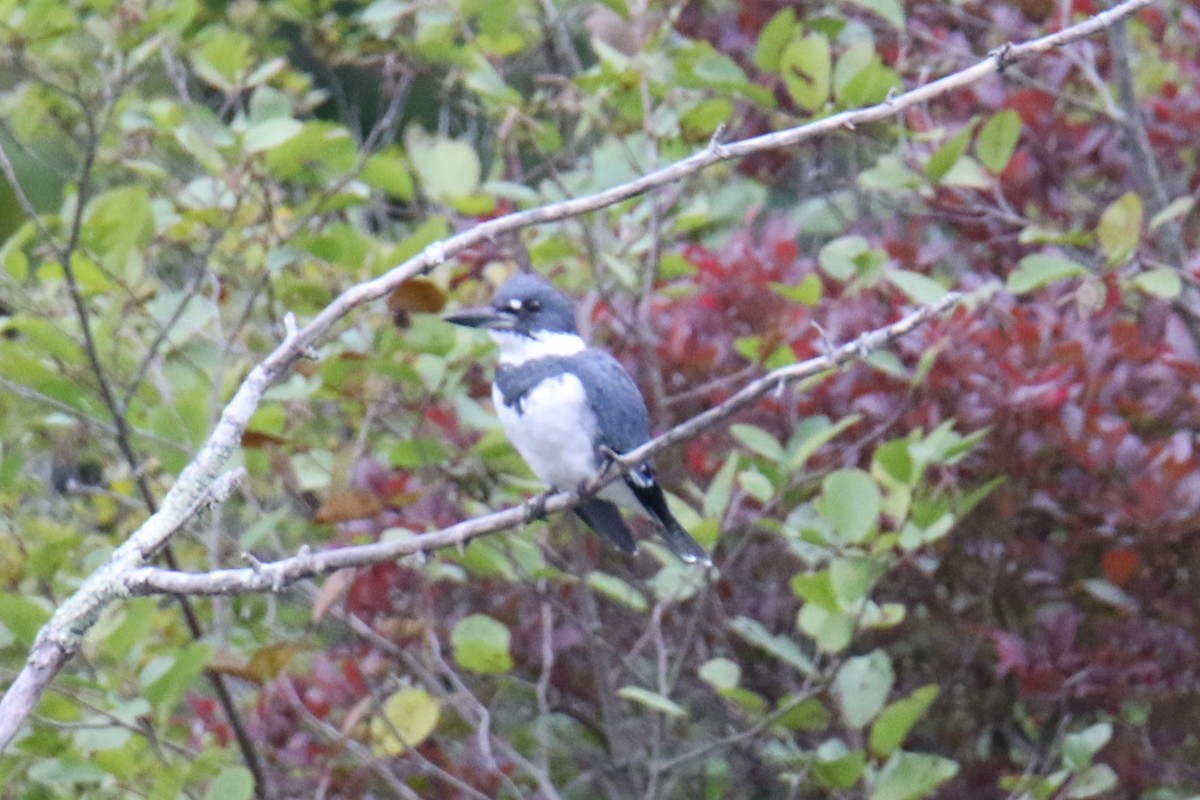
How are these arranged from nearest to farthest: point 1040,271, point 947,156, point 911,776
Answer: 1. point 911,776
2. point 1040,271
3. point 947,156

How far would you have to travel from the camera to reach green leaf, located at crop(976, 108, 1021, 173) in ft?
10.2

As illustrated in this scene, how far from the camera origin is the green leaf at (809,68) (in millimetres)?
3084

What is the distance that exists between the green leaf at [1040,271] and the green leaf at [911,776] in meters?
0.83

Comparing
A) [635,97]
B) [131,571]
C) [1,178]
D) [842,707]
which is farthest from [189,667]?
[1,178]

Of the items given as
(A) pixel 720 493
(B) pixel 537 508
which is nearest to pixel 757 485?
(A) pixel 720 493

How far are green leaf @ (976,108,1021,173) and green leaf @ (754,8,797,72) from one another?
0.42 meters

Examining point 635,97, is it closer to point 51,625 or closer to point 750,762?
point 750,762

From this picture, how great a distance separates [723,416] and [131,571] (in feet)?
2.03

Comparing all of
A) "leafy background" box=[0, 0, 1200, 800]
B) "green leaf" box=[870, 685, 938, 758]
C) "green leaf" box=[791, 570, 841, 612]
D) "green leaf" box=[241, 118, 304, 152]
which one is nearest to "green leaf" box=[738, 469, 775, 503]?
"leafy background" box=[0, 0, 1200, 800]

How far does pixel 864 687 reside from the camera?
9.30 feet

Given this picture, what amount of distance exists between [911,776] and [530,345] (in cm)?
110

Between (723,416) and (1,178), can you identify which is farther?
(1,178)

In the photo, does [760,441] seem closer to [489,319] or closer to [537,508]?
[537,508]

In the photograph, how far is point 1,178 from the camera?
22.5 ft
